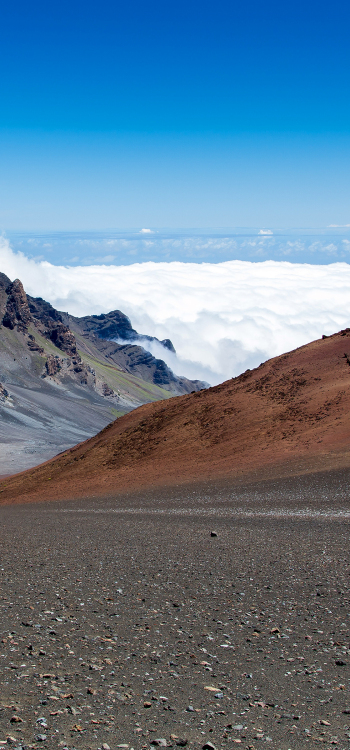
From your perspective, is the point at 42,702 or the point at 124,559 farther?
the point at 124,559

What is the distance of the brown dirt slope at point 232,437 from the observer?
1145 inches

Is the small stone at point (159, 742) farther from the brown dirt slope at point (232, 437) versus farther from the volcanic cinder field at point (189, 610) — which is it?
the brown dirt slope at point (232, 437)

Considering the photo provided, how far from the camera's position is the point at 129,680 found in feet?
26.7

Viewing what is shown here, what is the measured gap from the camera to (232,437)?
33.4 metres

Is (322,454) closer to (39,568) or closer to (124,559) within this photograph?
(124,559)

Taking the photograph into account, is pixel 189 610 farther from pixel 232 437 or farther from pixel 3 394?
pixel 3 394

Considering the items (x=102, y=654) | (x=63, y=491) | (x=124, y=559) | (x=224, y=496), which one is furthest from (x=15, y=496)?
(x=102, y=654)

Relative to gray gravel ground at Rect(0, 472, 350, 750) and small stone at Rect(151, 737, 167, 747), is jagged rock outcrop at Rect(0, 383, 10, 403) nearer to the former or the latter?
gray gravel ground at Rect(0, 472, 350, 750)

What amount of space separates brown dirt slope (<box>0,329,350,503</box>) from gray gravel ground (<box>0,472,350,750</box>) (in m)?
10.2

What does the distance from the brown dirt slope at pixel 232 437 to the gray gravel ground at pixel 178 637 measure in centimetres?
1018

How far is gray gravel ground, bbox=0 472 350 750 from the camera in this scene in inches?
273

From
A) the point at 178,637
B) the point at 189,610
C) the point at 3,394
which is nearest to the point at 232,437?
the point at 189,610

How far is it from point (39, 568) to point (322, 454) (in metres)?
17.4

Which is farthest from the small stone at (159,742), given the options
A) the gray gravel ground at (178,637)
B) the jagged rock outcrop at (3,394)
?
the jagged rock outcrop at (3,394)
